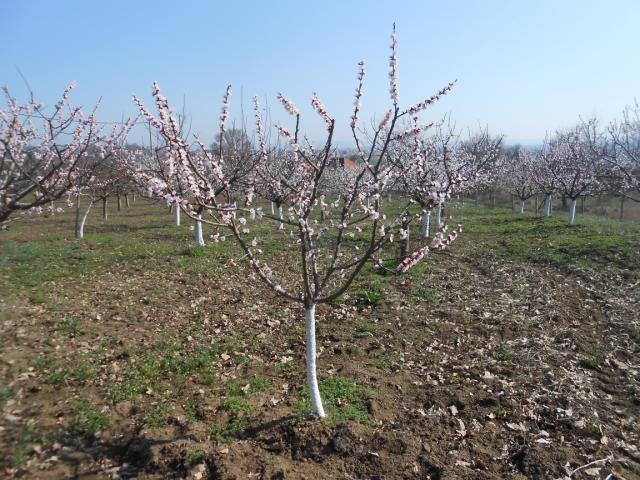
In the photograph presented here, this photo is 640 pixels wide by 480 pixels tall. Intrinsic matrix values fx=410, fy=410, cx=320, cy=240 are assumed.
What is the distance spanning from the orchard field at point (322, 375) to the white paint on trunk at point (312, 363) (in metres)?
0.19

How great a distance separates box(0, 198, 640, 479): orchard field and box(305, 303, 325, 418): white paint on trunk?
193 mm

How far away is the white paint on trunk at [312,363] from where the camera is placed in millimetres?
4574

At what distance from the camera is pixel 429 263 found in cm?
1198

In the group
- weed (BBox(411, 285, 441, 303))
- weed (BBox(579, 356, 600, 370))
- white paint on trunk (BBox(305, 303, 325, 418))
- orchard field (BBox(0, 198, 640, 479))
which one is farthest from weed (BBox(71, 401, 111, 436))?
weed (BBox(579, 356, 600, 370))

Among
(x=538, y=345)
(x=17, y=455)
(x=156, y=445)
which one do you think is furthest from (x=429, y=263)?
(x=17, y=455)

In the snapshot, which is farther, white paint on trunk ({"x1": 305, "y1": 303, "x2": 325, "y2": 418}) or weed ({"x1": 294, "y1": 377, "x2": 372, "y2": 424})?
weed ({"x1": 294, "y1": 377, "x2": 372, "y2": 424})

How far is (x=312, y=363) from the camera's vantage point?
4.66 meters

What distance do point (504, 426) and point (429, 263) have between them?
7378 millimetres

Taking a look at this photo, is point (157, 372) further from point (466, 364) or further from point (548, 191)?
point (548, 191)

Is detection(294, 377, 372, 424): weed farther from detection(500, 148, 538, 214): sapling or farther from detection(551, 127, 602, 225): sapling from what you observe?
detection(500, 148, 538, 214): sapling

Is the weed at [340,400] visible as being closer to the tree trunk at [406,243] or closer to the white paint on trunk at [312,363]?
the white paint on trunk at [312,363]

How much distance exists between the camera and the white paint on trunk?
4.57 meters

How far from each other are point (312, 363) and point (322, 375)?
1.32m

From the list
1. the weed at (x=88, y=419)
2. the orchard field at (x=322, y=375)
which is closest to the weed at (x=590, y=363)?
the orchard field at (x=322, y=375)
